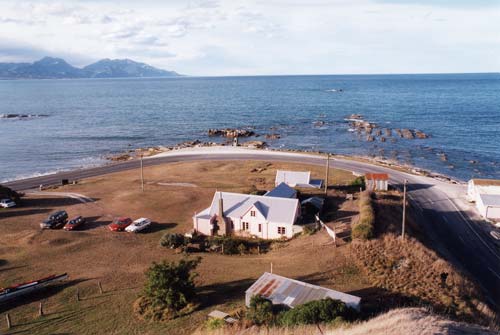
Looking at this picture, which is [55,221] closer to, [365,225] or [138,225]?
[138,225]

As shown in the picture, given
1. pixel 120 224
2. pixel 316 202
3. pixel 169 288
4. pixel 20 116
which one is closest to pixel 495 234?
pixel 316 202

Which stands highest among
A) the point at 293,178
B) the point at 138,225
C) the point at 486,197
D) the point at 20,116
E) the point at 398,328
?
the point at 20,116

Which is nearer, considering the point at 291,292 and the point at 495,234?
the point at 291,292

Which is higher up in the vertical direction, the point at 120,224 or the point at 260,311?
the point at 260,311

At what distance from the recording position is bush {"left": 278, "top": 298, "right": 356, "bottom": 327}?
22.8m

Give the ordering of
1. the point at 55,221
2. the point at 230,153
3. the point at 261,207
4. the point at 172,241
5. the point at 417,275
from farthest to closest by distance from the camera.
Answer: the point at 230,153
the point at 55,221
the point at 261,207
the point at 172,241
the point at 417,275

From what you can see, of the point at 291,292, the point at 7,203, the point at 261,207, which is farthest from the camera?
the point at 7,203

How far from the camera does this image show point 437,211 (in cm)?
5525

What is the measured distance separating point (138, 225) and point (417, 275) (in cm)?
3087

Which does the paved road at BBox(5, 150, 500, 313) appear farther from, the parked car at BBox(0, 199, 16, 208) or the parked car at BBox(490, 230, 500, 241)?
the parked car at BBox(0, 199, 16, 208)

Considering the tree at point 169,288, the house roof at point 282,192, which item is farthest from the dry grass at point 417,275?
the tree at point 169,288

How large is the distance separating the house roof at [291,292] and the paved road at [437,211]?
50.6ft

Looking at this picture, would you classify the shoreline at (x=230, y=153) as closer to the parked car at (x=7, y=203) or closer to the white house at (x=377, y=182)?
the white house at (x=377, y=182)

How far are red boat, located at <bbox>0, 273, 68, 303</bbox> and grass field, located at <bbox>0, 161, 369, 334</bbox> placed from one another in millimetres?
760
